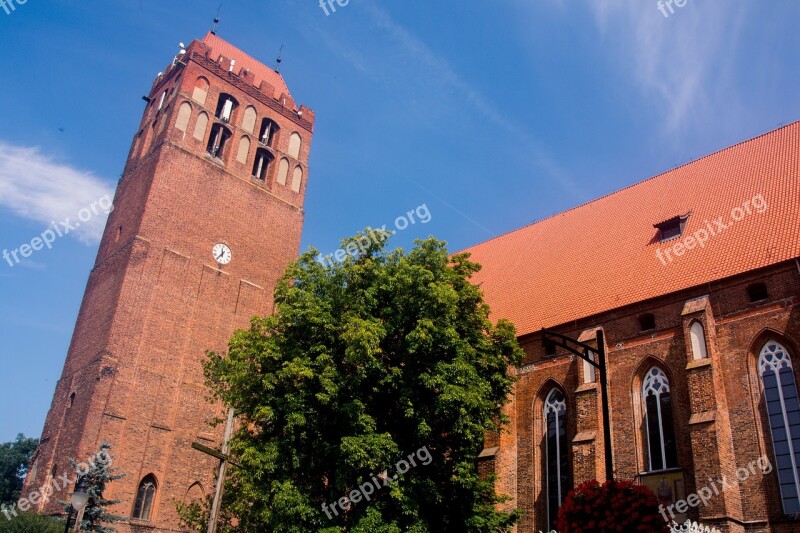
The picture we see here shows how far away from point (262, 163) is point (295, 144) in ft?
7.34

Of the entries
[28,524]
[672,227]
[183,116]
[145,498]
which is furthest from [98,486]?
[672,227]

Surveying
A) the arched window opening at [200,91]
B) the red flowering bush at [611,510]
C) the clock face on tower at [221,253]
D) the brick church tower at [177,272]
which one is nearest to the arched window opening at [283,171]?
the brick church tower at [177,272]

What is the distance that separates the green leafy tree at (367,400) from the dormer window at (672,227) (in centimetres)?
615

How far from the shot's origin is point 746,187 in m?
18.7

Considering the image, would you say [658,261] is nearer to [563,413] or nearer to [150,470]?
[563,413]

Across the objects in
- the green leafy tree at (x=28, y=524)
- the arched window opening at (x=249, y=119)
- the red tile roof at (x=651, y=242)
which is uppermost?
the arched window opening at (x=249, y=119)

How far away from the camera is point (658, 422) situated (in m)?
16.1

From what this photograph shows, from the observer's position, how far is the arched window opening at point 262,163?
2909cm

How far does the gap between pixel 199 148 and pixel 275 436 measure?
50.3 feet

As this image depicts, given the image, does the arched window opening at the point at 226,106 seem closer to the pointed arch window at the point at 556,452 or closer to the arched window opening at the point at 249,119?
the arched window opening at the point at 249,119

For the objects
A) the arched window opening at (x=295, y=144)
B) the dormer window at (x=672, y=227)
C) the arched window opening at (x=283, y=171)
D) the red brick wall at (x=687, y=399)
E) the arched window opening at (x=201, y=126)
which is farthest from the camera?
the arched window opening at (x=295, y=144)

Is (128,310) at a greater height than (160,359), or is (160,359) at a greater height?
(128,310)

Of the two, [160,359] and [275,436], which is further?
[160,359]

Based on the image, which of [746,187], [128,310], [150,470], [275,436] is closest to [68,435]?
[150,470]
